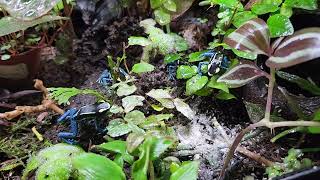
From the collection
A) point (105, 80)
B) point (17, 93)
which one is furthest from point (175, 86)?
point (17, 93)

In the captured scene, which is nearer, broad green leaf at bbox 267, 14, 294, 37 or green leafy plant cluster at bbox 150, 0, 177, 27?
broad green leaf at bbox 267, 14, 294, 37

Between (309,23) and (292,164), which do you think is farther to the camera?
(309,23)

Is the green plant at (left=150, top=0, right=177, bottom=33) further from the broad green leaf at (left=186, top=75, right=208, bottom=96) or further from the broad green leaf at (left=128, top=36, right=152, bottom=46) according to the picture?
the broad green leaf at (left=186, top=75, right=208, bottom=96)

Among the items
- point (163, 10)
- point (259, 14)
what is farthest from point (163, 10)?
point (259, 14)

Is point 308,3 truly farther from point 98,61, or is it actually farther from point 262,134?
point 98,61

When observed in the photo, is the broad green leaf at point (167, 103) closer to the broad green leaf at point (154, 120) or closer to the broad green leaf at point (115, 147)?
the broad green leaf at point (154, 120)

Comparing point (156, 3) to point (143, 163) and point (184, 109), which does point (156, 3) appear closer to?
point (184, 109)

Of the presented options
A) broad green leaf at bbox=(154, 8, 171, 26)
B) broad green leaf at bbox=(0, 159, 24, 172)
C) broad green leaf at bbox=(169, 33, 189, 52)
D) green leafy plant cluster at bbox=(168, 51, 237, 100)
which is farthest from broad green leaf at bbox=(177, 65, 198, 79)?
broad green leaf at bbox=(0, 159, 24, 172)
